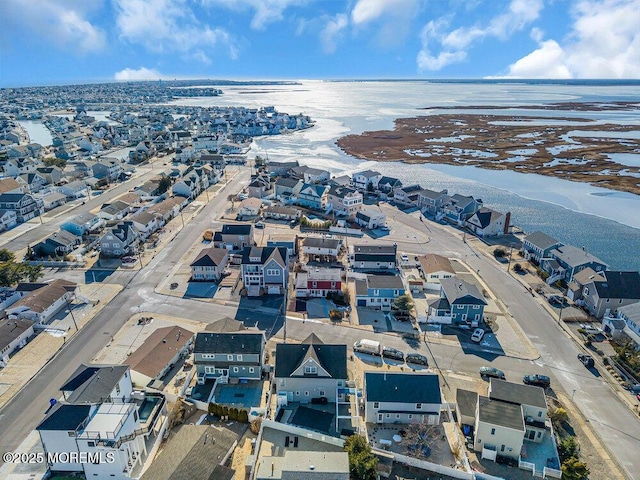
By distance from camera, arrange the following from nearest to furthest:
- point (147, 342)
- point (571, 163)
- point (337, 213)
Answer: point (147, 342), point (337, 213), point (571, 163)

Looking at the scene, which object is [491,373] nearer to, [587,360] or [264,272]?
[587,360]

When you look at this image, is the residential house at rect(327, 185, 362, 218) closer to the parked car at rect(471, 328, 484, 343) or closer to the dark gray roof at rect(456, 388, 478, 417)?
the parked car at rect(471, 328, 484, 343)

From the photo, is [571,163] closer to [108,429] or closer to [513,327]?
[513,327]

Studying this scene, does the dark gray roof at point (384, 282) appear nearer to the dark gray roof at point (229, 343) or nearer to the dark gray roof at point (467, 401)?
the dark gray roof at point (467, 401)

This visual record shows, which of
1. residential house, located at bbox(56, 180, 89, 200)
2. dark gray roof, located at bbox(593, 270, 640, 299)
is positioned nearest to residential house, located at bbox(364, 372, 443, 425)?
dark gray roof, located at bbox(593, 270, 640, 299)

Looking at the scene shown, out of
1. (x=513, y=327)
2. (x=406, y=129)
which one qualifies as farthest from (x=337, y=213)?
(x=406, y=129)

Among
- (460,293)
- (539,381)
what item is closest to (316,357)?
(460,293)
